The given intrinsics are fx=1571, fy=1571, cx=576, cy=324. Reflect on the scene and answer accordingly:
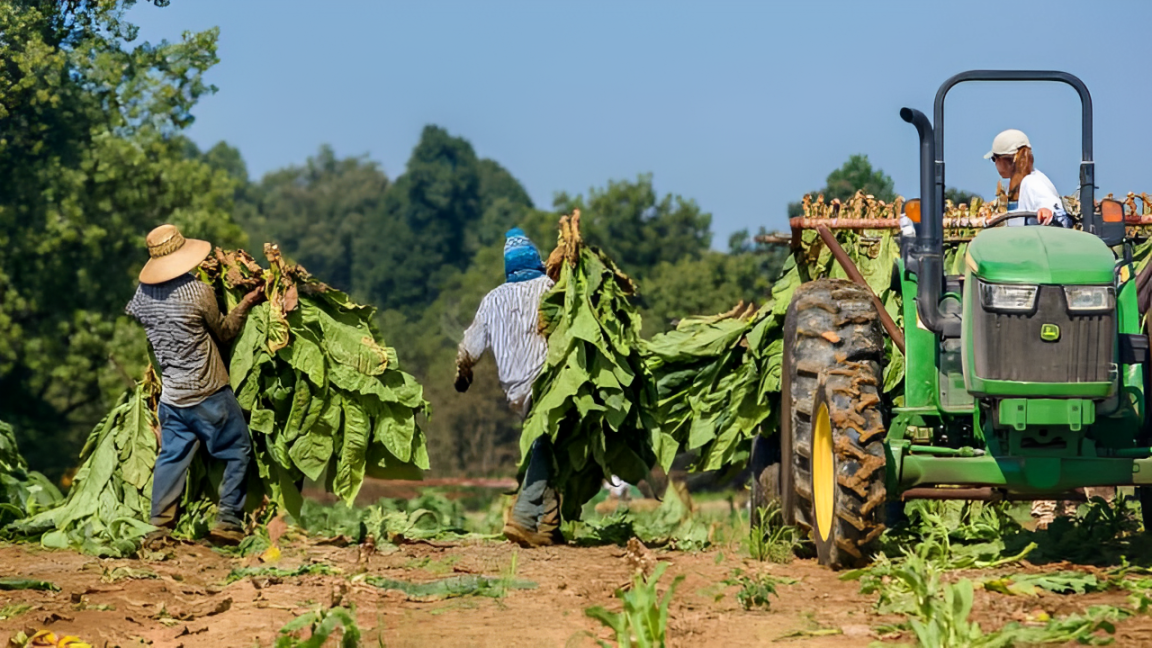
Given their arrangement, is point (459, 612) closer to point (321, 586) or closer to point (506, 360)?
point (321, 586)

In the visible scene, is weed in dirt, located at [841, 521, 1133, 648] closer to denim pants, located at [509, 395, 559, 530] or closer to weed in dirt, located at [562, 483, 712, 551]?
weed in dirt, located at [562, 483, 712, 551]

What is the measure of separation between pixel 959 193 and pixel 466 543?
37.3ft

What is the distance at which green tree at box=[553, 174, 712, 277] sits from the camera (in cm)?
5172

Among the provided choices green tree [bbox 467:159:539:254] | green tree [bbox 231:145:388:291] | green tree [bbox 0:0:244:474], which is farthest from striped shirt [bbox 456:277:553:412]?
green tree [bbox 231:145:388:291]

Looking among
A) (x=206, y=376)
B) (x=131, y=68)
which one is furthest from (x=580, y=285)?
(x=131, y=68)

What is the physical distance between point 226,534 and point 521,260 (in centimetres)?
236

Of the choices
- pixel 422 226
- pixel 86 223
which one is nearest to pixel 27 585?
pixel 86 223

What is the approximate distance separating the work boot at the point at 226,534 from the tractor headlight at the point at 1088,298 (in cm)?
479

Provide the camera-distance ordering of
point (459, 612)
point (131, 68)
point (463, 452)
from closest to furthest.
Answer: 1. point (459, 612)
2. point (131, 68)
3. point (463, 452)

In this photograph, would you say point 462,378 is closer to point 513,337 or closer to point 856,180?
point 513,337

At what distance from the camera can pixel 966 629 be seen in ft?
16.5

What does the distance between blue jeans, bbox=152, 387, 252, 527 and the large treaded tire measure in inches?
126

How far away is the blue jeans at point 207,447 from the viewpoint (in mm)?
8953

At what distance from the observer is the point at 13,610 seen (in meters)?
6.35
